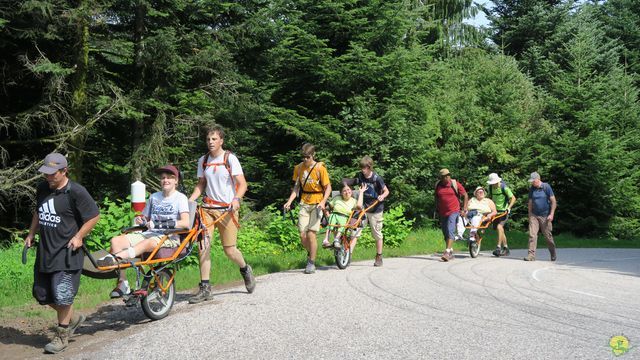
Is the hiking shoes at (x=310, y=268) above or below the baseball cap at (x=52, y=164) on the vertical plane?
below

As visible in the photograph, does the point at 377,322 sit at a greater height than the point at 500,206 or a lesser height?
lesser

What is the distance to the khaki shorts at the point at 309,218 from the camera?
36.0ft

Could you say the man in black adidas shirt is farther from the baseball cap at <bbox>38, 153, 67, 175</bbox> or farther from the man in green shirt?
the man in green shirt

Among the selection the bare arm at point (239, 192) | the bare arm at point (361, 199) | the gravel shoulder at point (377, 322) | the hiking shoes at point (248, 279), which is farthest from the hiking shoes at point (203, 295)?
the bare arm at point (361, 199)

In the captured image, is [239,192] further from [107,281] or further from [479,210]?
[479,210]

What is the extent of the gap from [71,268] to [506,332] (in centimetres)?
447

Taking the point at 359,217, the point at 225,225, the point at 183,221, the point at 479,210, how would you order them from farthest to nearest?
the point at 479,210
the point at 359,217
the point at 225,225
the point at 183,221

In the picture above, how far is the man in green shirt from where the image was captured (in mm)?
16750

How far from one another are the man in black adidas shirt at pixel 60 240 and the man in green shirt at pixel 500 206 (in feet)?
41.7

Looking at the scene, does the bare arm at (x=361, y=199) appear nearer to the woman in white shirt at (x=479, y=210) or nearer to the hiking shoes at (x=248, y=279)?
the hiking shoes at (x=248, y=279)

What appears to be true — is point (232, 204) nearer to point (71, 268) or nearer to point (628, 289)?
point (71, 268)

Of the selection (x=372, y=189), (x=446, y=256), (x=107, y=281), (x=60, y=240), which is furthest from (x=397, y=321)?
(x=446, y=256)

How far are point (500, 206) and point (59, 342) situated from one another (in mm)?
13456

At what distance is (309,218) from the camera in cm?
1102
